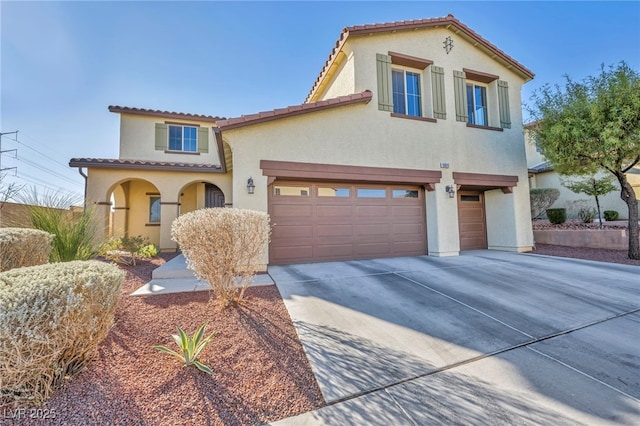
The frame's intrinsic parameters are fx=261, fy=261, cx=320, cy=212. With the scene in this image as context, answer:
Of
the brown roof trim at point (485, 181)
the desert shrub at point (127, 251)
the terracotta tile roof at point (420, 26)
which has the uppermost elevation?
the terracotta tile roof at point (420, 26)

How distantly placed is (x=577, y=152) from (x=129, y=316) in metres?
12.3

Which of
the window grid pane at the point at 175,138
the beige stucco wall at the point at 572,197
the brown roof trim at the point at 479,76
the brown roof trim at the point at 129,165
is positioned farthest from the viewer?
the window grid pane at the point at 175,138

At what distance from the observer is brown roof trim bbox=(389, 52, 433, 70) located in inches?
348

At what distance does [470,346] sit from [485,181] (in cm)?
815

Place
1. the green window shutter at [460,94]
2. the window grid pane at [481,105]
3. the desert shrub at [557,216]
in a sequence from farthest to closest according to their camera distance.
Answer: the desert shrub at [557,216] < the window grid pane at [481,105] < the green window shutter at [460,94]

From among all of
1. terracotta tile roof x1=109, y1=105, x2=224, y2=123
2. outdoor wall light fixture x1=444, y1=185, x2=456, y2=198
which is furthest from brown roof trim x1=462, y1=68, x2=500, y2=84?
terracotta tile roof x1=109, y1=105, x2=224, y2=123

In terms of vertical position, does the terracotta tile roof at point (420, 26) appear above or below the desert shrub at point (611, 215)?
above

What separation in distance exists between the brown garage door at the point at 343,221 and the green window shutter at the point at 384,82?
2669 mm

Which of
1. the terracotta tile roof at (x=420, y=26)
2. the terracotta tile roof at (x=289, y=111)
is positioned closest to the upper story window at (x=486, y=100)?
the terracotta tile roof at (x=420, y=26)

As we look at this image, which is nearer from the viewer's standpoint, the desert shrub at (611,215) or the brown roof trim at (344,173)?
the brown roof trim at (344,173)

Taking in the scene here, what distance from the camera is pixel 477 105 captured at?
10320 millimetres

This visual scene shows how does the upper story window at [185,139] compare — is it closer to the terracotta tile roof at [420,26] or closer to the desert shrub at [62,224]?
the terracotta tile roof at [420,26]

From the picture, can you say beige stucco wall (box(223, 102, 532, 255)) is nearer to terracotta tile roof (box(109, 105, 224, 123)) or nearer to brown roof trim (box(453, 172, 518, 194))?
brown roof trim (box(453, 172, 518, 194))

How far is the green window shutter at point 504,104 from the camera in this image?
1015cm
